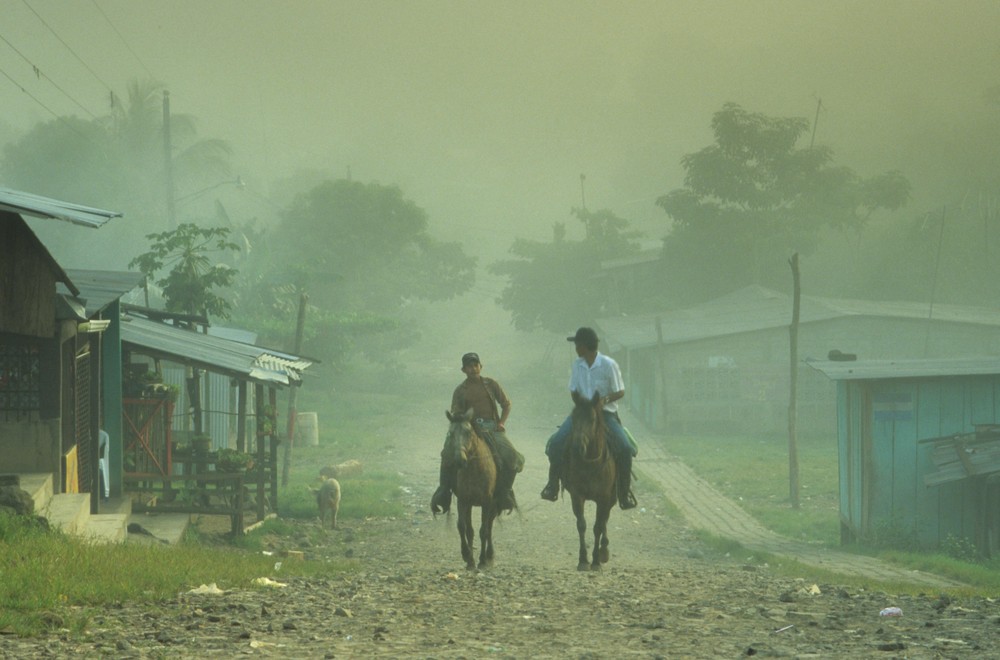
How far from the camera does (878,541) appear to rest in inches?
696

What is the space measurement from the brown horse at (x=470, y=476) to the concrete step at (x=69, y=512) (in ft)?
12.2

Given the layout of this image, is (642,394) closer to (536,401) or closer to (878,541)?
(536,401)

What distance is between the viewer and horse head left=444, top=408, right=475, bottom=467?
12031 millimetres

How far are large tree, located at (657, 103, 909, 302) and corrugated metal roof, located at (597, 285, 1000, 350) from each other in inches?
245

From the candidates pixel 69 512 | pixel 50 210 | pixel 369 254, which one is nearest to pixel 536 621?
pixel 50 210

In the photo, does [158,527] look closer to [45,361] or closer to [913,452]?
[45,361]

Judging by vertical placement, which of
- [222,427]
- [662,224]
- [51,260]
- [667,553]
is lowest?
[667,553]

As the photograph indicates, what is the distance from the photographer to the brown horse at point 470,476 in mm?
12109

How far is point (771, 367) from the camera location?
121ft

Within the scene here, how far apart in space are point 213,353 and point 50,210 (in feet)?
24.1

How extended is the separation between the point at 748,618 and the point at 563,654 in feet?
6.17

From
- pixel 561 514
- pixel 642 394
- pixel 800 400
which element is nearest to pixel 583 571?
pixel 561 514

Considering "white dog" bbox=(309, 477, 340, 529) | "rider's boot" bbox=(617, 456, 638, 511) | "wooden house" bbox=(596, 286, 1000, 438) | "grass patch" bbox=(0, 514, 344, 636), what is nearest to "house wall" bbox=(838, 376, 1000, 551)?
"rider's boot" bbox=(617, 456, 638, 511)

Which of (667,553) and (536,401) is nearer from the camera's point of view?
(667,553)
